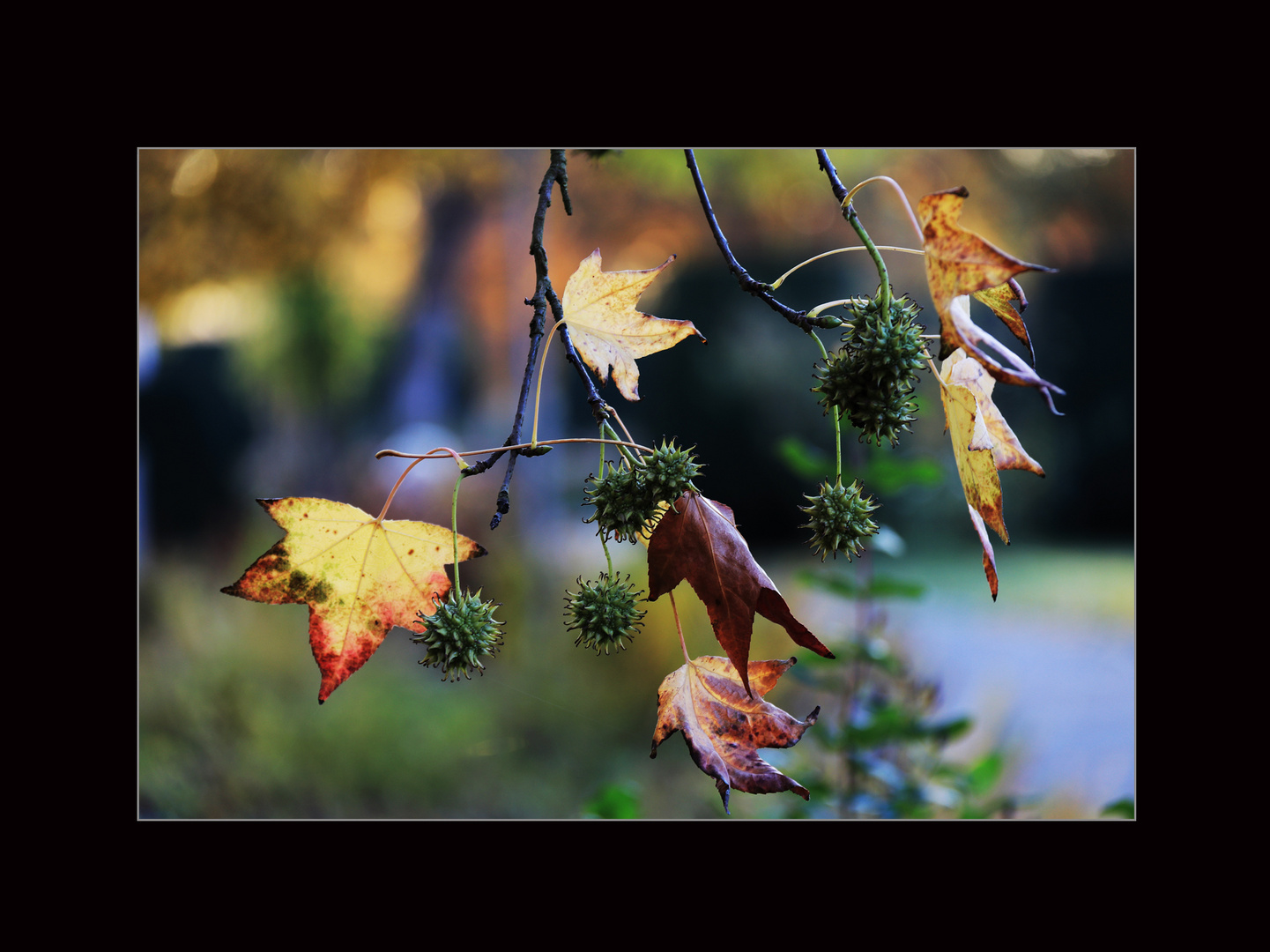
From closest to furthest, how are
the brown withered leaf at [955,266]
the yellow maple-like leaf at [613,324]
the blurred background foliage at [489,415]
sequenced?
the brown withered leaf at [955,266] → the yellow maple-like leaf at [613,324] → the blurred background foliage at [489,415]

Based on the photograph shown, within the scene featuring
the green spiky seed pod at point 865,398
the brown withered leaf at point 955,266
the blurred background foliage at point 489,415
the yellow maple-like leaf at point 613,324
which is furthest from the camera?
the blurred background foliage at point 489,415

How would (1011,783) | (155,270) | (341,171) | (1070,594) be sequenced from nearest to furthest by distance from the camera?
1. (1011,783)
2. (155,270)
3. (341,171)
4. (1070,594)

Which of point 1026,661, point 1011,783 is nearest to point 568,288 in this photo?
point 1011,783

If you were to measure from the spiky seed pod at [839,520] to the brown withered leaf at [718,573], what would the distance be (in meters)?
0.10

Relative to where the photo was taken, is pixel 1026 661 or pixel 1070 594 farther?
pixel 1070 594

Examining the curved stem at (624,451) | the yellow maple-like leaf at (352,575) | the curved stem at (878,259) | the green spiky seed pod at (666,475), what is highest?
the curved stem at (878,259)

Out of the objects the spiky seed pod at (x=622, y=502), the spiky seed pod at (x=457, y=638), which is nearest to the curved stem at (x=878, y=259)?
the spiky seed pod at (x=622, y=502)

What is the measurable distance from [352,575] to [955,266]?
1.94ft

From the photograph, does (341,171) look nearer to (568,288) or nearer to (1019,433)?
(568,288)

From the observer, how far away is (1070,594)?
13.4 feet

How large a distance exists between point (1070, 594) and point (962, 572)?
2.08ft

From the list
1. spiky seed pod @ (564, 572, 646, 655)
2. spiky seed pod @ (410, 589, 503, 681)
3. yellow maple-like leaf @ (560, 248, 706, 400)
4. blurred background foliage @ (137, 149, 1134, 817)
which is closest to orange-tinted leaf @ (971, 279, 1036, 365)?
yellow maple-like leaf @ (560, 248, 706, 400)

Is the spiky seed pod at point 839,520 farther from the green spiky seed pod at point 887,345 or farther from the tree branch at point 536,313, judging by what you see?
the tree branch at point 536,313

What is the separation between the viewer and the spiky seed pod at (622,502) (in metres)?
0.67
